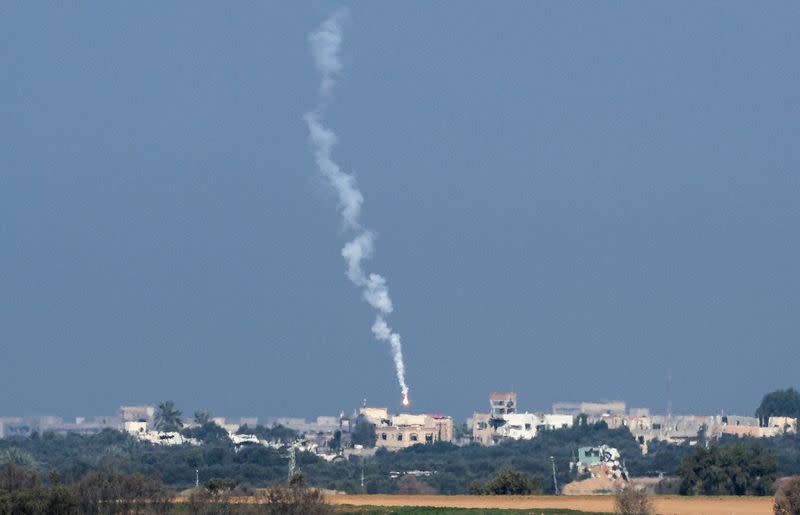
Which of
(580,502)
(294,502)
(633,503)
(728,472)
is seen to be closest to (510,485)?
(580,502)

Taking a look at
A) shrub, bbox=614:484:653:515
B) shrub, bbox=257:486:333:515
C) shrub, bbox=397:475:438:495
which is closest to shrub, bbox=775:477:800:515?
shrub, bbox=614:484:653:515

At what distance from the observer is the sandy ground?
7638cm

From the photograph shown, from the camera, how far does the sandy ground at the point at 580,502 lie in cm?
7638

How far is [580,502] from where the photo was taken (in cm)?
8094

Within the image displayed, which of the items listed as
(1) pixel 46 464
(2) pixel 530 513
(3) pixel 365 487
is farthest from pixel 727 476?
(1) pixel 46 464

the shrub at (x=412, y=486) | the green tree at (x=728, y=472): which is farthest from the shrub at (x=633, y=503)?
the shrub at (x=412, y=486)

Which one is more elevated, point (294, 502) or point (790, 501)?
point (790, 501)

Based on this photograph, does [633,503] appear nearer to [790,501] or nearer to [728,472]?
[790,501]

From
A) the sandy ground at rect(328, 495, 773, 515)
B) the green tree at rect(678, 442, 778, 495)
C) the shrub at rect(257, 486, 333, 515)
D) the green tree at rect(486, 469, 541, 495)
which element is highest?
the green tree at rect(678, 442, 778, 495)

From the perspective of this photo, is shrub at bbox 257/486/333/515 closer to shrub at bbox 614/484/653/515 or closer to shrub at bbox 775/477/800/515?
shrub at bbox 614/484/653/515

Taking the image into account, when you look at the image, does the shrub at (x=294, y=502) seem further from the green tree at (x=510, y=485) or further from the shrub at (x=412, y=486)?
the shrub at (x=412, y=486)

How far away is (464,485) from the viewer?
422ft

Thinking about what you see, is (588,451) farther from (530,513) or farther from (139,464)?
(530,513)

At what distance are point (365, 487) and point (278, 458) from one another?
38.2 m
